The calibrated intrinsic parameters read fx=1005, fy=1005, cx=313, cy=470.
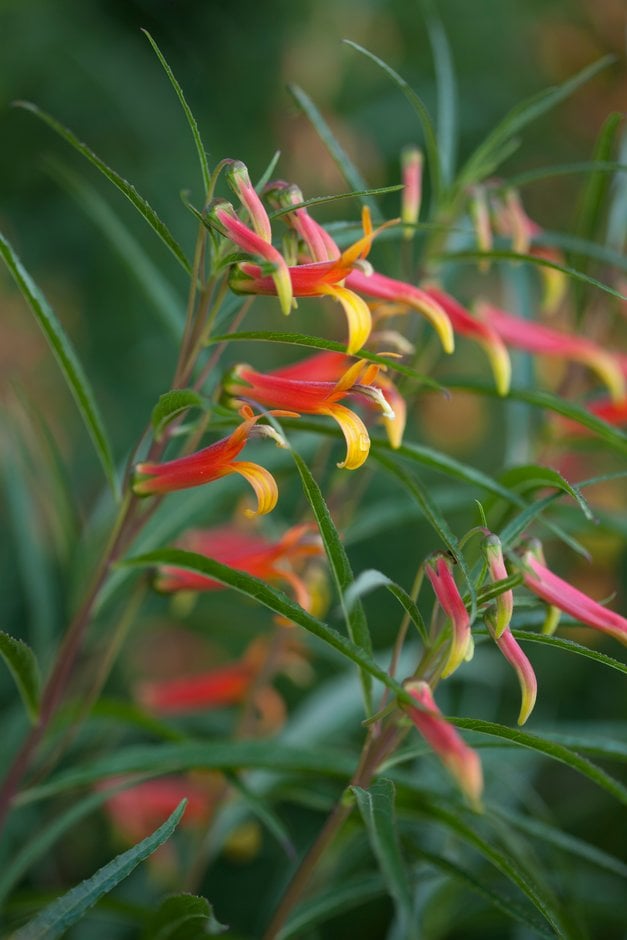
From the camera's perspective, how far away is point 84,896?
22.3 inches

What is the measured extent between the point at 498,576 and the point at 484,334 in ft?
0.94

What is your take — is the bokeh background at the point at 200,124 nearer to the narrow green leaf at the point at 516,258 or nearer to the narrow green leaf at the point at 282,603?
Answer: the narrow green leaf at the point at 516,258

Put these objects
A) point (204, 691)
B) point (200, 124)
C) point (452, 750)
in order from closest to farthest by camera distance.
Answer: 1. point (452, 750)
2. point (204, 691)
3. point (200, 124)

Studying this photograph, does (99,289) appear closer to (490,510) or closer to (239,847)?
(239,847)

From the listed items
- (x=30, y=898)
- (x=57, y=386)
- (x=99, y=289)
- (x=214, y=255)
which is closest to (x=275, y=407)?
(x=214, y=255)

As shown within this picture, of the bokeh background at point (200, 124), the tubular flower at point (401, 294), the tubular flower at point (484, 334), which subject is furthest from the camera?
the bokeh background at point (200, 124)

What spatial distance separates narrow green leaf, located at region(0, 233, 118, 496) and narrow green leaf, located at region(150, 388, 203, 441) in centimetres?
8

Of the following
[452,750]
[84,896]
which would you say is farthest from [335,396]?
[84,896]

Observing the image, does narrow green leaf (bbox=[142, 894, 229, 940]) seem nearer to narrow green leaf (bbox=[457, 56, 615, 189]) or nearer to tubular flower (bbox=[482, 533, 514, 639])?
tubular flower (bbox=[482, 533, 514, 639])

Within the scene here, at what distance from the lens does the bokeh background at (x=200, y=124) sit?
214 cm

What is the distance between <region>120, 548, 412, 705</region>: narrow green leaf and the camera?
57 cm

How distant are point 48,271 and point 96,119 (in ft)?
1.45

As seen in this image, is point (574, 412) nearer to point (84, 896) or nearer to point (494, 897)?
point (494, 897)

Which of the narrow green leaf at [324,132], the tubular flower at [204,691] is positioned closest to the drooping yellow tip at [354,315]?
the narrow green leaf at [324,132]
